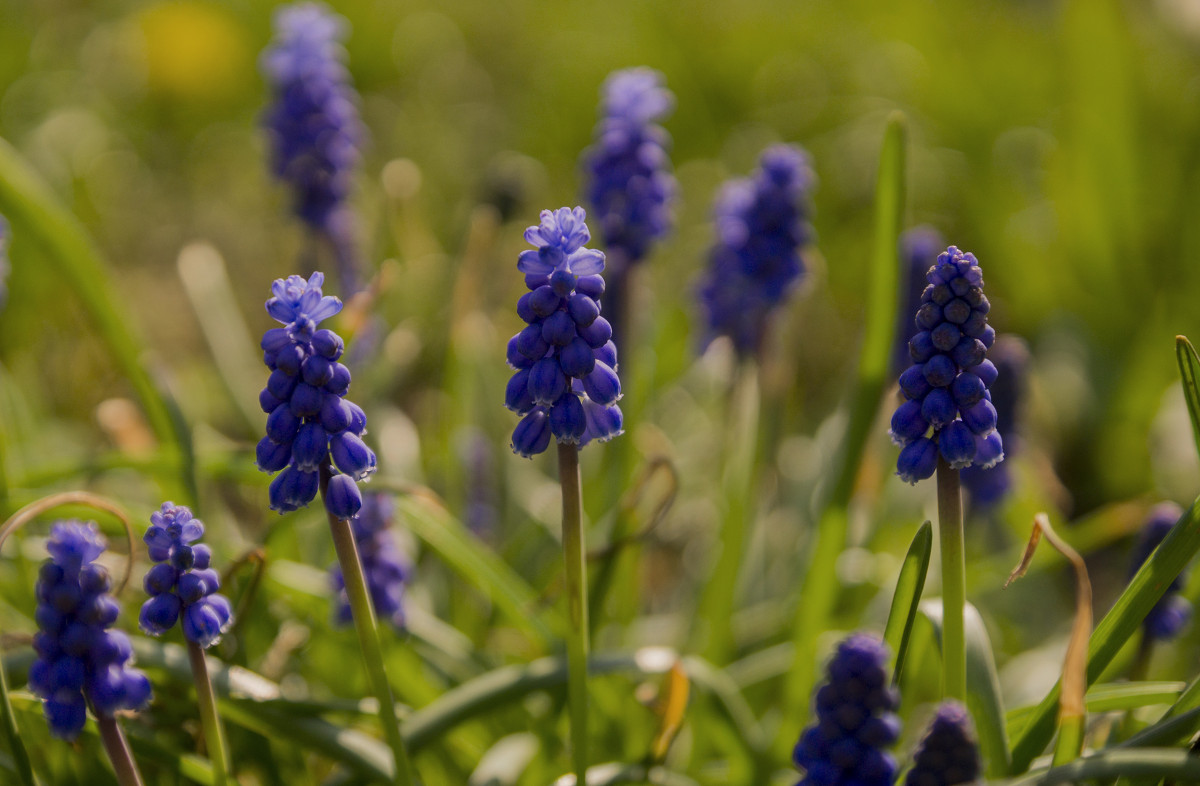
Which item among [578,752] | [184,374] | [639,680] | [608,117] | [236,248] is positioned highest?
[236,248]

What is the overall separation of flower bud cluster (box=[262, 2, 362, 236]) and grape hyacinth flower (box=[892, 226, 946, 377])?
288 centimetres

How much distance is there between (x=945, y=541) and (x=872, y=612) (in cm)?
244

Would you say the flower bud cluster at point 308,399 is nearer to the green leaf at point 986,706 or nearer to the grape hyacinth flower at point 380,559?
the grape hyacinth flower at point 380,559

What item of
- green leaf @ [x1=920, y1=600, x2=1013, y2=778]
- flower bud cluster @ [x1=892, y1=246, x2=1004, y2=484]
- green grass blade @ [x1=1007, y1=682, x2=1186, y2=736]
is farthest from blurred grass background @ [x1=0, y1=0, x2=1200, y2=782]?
flower bud cluster @ [x1=892, y1=246, x2=1004, y2=484]

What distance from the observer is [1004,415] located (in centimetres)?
439

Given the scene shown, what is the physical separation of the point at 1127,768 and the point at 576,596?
54.9 inches

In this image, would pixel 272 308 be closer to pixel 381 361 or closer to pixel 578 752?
pixel 578 752

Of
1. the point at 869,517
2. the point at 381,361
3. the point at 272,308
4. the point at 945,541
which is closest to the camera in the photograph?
the point at 272,308

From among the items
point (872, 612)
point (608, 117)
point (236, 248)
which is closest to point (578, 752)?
point (872, 612)

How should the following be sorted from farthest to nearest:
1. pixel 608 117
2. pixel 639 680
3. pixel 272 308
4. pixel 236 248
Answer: pixel 236 248
pixel 608 117
pixel 639 680
pixel 272 308

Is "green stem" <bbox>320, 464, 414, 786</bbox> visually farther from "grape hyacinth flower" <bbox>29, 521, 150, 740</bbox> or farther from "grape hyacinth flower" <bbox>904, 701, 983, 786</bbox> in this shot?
"grape hyacinth flower" <bbox>904, 701, 983, 786</bbox>

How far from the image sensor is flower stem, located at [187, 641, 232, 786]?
8.39 feet

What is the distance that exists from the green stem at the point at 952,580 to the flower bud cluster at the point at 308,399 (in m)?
1.48

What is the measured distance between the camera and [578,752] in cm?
286
